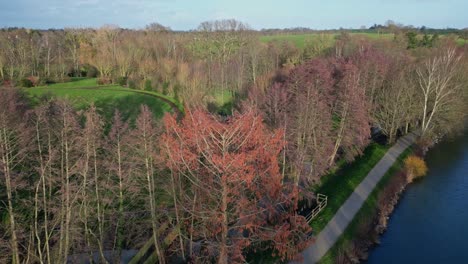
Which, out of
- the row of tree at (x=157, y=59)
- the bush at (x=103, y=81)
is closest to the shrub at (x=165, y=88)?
the row of tree at (x=157, y=59)

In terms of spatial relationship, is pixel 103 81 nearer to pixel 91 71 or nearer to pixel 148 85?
pixel 148 85

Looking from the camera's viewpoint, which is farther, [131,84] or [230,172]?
[131,84]

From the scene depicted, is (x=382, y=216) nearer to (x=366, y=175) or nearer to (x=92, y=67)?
(x=366, y=175)

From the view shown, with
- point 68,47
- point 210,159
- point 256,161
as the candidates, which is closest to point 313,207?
point 256,161

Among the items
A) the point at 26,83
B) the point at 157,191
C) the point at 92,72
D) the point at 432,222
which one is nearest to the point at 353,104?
the point at 432,222

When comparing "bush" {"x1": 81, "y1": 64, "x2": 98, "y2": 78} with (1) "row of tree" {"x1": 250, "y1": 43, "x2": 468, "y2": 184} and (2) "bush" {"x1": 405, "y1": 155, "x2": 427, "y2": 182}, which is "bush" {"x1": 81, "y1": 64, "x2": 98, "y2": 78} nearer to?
(1) "row of tree" {"x1": 250, "y1": 43, "x2": 468, "y2": 184}

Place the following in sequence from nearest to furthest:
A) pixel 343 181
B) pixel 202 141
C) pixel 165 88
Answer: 1. pixel 202 141
2. pixel 343 181
3. pixel 165 88
